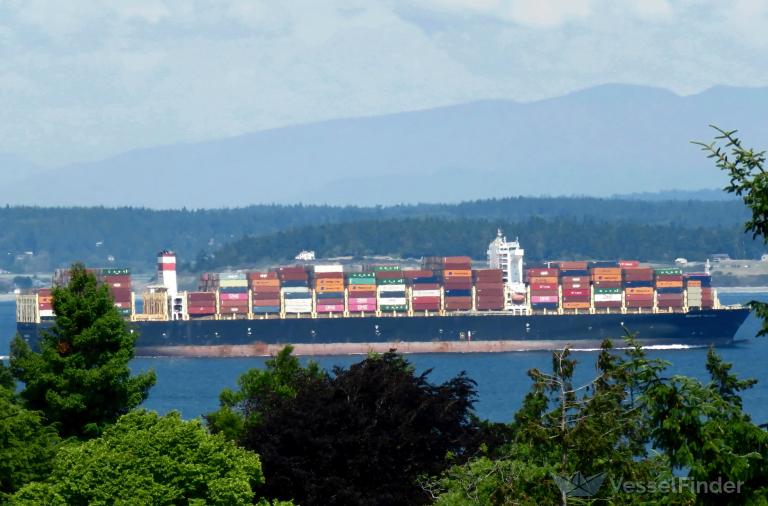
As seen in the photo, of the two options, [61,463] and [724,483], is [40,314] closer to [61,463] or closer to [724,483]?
[61,463]

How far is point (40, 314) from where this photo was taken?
11562 cm

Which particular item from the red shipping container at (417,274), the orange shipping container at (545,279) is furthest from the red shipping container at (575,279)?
the red shipping container at (417,274)

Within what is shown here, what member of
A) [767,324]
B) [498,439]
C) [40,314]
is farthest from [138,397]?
[40,314]

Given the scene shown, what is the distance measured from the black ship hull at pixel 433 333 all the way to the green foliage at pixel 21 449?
8376 cm

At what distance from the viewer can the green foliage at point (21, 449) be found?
74.4ft

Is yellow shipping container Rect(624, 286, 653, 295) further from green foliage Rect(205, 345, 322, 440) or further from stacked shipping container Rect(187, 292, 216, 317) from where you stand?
green foliage Rect(205, 345, 322, 440)

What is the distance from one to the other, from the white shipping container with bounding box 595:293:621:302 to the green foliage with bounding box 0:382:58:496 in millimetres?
89938

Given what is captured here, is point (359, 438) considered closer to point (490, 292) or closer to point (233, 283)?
point (490, 292)

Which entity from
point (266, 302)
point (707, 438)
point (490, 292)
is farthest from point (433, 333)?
point (707, 438)

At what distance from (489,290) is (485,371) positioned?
78.7 ft

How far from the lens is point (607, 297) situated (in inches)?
4434

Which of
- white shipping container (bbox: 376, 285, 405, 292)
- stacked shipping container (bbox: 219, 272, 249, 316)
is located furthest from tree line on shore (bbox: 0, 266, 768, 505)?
white shipping container (bbox: 376, 285, 405, 292)

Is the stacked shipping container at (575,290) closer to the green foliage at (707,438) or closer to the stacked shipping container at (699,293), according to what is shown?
the stacked shipping container at (699,293)

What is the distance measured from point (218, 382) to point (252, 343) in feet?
84.7
